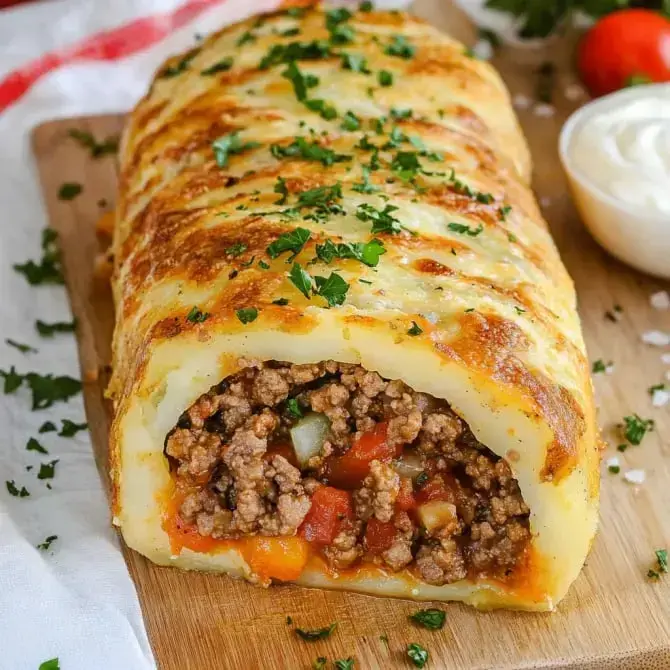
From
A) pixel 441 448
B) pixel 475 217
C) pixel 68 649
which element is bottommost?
pixel 68 649

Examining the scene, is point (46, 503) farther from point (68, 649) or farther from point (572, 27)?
point (572, 27)

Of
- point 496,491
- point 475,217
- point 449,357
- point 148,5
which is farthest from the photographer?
point 148,5

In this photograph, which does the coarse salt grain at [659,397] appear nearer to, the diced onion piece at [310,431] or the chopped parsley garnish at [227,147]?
the diced onion piece at [310,431]

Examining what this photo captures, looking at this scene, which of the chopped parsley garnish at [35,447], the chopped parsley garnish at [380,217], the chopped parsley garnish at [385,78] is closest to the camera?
the chopped parsley garnish at [380,217]

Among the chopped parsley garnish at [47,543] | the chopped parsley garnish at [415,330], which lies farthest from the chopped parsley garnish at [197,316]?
the chopped parsley garnish at [47,543]

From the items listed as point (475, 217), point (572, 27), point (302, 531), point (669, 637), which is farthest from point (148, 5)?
point (669, 637)

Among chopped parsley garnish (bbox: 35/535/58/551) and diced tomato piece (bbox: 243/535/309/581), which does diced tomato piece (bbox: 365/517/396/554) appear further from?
chopped parsley garnish (bbox: 35/535/58/551)

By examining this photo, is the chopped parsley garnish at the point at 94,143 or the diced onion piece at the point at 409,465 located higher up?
the diced onion piece at the point at 409,465

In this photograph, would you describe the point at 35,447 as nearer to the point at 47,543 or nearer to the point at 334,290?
the point at 47,543
